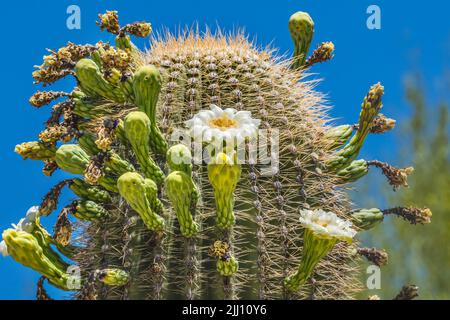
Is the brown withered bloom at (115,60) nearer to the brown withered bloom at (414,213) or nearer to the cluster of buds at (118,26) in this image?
the cluster of buds at (118,26)

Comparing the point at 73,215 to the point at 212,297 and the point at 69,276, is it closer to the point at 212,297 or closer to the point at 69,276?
the point at 69,276

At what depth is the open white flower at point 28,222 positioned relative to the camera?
13.0ft

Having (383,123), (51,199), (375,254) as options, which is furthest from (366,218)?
(51,199)

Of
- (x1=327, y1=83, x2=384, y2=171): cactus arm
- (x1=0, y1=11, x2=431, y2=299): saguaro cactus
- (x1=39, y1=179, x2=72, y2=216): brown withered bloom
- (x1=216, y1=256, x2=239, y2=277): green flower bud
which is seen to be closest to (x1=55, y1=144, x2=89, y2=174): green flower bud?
(x1=0, y1=11, x2=431, y2=299): saguaro cactus

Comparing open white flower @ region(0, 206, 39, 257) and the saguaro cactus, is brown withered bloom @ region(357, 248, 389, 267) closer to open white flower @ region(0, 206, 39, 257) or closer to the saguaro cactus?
the saguaro cactus

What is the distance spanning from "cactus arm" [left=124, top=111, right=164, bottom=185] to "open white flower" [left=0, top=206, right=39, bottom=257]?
628 millimetres

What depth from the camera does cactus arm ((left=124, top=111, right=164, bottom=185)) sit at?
3.67 m

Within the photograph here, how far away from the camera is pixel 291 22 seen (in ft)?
16.5

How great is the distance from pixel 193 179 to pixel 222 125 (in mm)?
297

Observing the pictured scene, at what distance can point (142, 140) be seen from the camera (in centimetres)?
372

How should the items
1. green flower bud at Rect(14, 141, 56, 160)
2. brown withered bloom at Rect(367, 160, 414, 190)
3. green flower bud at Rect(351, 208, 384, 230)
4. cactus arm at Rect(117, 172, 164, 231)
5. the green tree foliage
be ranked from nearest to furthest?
cactus arm at Rect(117, 172, 164, 231)
green flower bud at Rect(14, 141, 56, 160)
green flower bud at Rect(351, 208, 384, 230)
brown withered bloom at Rect(367, 160, 414, 190)
the green tree foliage

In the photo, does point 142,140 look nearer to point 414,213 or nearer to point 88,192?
point 88,192

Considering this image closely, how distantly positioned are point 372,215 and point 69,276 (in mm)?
1688

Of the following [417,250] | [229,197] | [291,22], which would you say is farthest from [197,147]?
[417,250]
